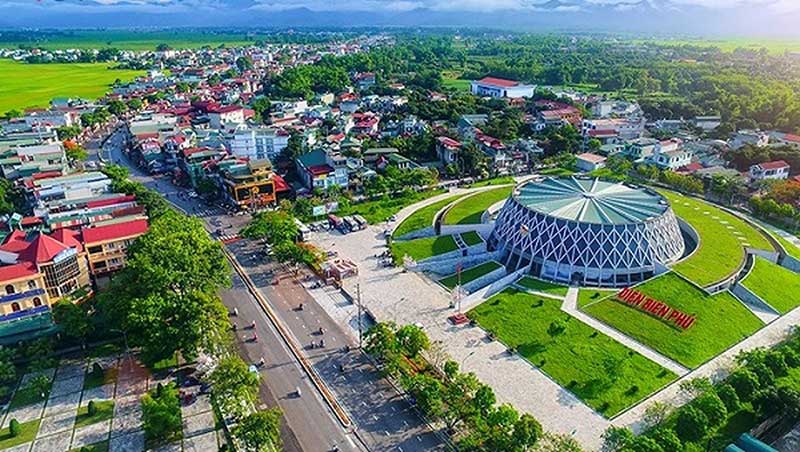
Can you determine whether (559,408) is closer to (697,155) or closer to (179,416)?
(179,416)

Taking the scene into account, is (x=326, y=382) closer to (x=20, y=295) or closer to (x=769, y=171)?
(x=20, y=295)

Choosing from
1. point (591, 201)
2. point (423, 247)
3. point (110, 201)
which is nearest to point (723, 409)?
point (591, 201)

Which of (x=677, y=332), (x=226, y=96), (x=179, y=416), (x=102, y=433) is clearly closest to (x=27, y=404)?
(x=102, y=433)

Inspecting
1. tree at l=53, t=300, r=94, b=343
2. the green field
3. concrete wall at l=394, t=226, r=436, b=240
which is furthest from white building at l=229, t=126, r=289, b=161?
the green field

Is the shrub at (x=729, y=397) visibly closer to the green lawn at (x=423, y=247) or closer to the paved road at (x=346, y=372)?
the paved road at (x=346, y=372)

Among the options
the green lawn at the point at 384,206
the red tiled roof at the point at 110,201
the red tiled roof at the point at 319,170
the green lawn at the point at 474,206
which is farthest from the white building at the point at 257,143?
the green lawn at the point at 474,206

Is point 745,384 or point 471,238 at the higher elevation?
point 745,384
